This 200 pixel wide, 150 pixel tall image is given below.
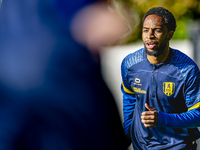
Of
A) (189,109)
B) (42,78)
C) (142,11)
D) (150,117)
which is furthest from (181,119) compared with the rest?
(42,78)

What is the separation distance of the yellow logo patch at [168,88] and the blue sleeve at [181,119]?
0.15 m

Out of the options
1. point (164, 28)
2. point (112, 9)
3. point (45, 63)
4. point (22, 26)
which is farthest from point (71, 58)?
point (164, 28)

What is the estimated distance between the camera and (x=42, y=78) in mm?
824

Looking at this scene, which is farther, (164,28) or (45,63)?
(164,28)

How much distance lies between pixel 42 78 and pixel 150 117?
1.03 metres

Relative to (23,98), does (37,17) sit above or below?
above

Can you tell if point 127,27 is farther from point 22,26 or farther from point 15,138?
point 15,138

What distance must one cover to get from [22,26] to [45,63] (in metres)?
0.15

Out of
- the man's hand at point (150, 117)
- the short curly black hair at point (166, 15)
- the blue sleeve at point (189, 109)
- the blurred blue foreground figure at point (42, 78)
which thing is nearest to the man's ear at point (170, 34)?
the short curly black hair at point (166, 15)

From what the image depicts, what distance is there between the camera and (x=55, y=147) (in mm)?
887

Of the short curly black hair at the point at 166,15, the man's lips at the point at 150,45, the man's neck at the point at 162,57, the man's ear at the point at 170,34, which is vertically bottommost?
the man's neck at the point at 162,57

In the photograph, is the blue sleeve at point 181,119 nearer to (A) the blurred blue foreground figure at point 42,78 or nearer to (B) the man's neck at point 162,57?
(B) the man's neck at point 162,57

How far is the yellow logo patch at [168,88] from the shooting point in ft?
5.06

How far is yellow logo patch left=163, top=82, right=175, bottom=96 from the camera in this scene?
1.54 m
